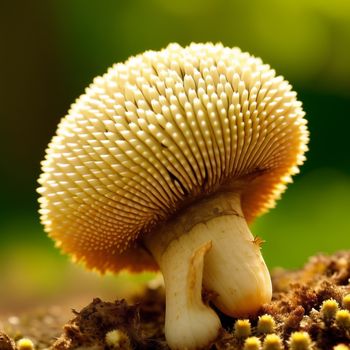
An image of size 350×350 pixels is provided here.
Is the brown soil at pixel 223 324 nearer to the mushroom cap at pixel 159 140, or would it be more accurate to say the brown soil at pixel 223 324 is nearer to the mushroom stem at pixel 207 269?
the mushroom stem at pixel 207 269

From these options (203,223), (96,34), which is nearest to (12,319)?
(203,223)

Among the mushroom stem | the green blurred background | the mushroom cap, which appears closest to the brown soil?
the mushroom stem

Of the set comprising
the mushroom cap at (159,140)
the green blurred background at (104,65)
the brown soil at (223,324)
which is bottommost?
the brown soil at (223,324)

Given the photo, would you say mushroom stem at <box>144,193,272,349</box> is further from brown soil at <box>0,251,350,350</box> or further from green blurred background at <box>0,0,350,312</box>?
green blurred background at <box>0,0,350,312</box>

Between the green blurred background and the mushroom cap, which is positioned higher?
the green blurred background

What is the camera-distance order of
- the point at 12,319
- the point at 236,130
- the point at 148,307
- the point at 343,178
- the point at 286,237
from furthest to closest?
the point at 343,178 → the point at 286,237 → the point at 12,319 → the point at 148,307 → the point at 236,130

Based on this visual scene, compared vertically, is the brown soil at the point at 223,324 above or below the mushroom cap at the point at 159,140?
below

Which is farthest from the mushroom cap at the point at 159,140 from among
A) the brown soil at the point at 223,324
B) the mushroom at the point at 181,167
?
the brown soil at the point at 223,324

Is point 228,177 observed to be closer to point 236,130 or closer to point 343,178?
point 236,130
